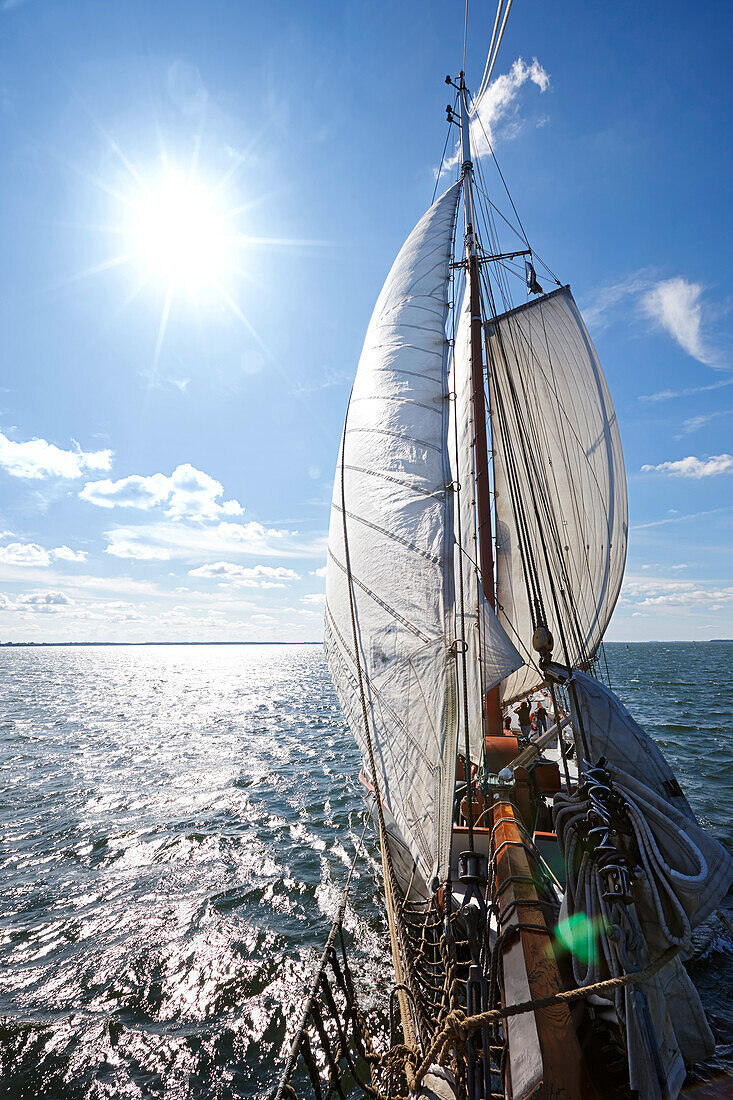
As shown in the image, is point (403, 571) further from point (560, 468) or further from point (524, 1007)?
point (560, 468)

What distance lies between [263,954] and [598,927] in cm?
864

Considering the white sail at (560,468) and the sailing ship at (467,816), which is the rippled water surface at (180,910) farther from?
the white sail at (560,468)

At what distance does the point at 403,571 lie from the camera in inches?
229

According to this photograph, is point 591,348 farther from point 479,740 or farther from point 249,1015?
point 249,1015

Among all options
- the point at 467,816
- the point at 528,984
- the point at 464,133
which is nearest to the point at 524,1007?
the point at 528,984

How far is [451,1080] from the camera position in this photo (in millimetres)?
3732

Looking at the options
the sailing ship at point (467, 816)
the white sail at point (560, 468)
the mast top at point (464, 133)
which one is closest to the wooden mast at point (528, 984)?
the sailing ship at point (467, 816)

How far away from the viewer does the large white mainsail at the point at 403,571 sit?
16.7ft

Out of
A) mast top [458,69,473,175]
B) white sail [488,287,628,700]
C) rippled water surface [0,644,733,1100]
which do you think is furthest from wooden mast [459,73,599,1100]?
mast top [458,69,473,175]

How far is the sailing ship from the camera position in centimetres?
281

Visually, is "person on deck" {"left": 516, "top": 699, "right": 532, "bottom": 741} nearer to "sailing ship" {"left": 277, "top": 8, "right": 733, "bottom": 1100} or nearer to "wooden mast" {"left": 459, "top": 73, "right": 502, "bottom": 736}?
"sailing ship" {"left": 277, "top": 8, "right": 733, "bottom": 1100}

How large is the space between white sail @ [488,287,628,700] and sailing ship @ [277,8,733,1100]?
8.91 feet

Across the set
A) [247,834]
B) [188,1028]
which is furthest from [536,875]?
[247,834]

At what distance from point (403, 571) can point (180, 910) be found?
9916mm
